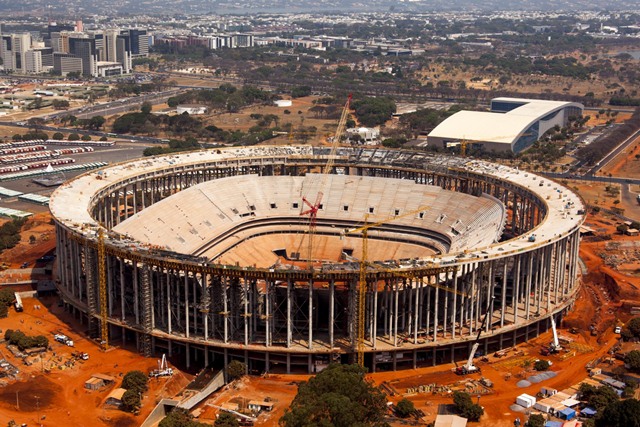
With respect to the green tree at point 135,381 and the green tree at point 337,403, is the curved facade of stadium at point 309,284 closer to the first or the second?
the green tree at point 135,381

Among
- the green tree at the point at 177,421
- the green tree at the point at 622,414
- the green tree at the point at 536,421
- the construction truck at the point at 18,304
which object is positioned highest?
the green tree at the point at 622,414

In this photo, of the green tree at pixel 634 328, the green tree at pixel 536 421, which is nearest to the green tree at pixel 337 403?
the green tree at pixel 536 421

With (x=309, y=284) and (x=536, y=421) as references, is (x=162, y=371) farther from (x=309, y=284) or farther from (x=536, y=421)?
(x=536, y=421)

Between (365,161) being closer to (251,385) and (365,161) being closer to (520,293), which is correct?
(520,293)

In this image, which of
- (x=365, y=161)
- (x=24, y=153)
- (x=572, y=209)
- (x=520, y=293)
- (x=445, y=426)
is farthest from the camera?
(x=24, y=153)

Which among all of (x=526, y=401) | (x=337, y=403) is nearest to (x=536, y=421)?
(x=526, y=401)

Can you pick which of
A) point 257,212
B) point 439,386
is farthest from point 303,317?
point 257,212

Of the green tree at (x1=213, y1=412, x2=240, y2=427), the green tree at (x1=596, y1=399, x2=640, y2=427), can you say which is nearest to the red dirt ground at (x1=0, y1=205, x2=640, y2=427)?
the green tree at (x1=213, y1=412, x2=240, y2=427)
